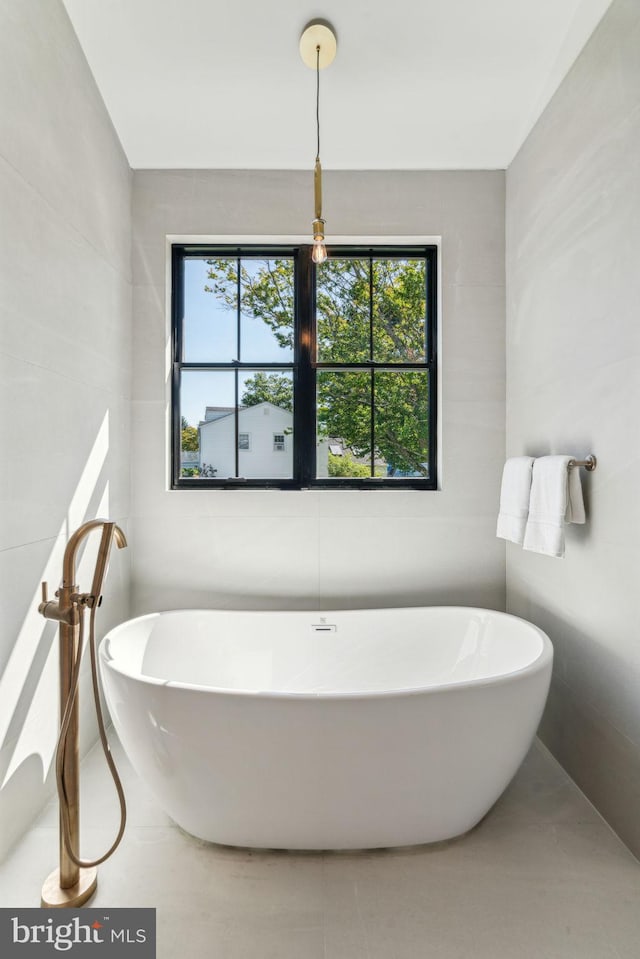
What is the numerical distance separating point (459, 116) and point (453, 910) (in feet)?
8.91

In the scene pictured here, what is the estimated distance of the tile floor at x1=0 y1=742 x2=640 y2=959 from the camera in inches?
48.6

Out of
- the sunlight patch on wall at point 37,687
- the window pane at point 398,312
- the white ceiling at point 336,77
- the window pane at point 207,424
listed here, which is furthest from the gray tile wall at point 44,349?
the window pane at point 398,312

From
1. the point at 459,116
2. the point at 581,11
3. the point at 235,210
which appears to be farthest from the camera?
the point at 235,210

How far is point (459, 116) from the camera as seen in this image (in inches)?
85.4

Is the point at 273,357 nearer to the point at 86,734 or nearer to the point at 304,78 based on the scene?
the point at 304,78

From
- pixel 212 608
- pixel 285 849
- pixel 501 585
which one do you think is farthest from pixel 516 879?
pixel 212 608

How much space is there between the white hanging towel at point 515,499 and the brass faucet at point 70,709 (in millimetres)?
1447

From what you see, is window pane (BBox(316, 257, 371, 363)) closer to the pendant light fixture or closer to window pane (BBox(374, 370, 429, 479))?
window pane (BBox(374, 370, 429, 479))

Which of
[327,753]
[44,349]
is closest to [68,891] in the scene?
[327,753]

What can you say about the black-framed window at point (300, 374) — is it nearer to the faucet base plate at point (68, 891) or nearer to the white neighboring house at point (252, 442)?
the white neighboring house at point (252, 442)

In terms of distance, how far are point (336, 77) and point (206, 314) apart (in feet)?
3.60

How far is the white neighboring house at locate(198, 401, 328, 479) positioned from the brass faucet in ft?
3.83

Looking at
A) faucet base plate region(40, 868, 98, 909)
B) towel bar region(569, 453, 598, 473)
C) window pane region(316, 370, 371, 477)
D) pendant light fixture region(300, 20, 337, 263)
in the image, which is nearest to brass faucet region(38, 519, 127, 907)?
faucet base plate region(40, 868, 98, 909)

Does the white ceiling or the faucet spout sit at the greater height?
the white ceiling
